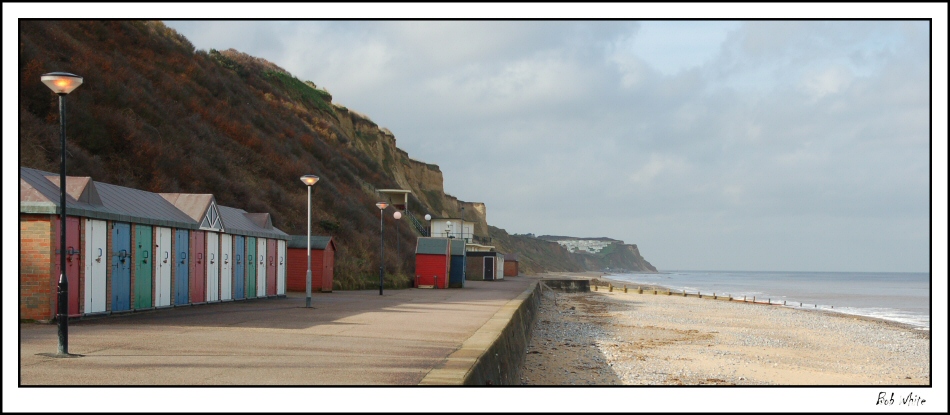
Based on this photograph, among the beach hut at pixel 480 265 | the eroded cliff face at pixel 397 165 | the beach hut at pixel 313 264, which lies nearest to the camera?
the beach hut at pixel 313 264

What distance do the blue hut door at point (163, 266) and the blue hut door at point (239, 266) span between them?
4.66m

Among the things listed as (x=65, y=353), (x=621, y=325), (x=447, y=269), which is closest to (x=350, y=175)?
(x=447, y=269)

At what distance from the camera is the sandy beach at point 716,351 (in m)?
16.7

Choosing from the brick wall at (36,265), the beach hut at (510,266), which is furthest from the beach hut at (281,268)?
the beach hut at (510,266)

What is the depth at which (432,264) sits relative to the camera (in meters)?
42.2

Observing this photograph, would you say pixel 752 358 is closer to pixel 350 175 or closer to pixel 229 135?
pixel 229 135

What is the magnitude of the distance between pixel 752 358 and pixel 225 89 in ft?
138

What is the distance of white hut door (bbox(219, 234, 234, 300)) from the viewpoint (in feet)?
79.4

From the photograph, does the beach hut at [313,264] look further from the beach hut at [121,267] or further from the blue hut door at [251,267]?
the beach hut at [121,267]

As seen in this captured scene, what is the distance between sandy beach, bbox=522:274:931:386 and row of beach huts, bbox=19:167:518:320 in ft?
28.8


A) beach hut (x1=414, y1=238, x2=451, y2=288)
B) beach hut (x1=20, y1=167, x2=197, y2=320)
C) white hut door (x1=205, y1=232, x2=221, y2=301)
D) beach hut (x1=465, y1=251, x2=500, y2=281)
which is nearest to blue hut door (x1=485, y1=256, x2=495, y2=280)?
beach hut (x1=465, y1=251, x2=500, y2=281)

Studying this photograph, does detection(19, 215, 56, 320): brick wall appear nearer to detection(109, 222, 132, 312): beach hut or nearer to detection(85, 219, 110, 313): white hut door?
detection(85, 219, 110, 313): white hut door
